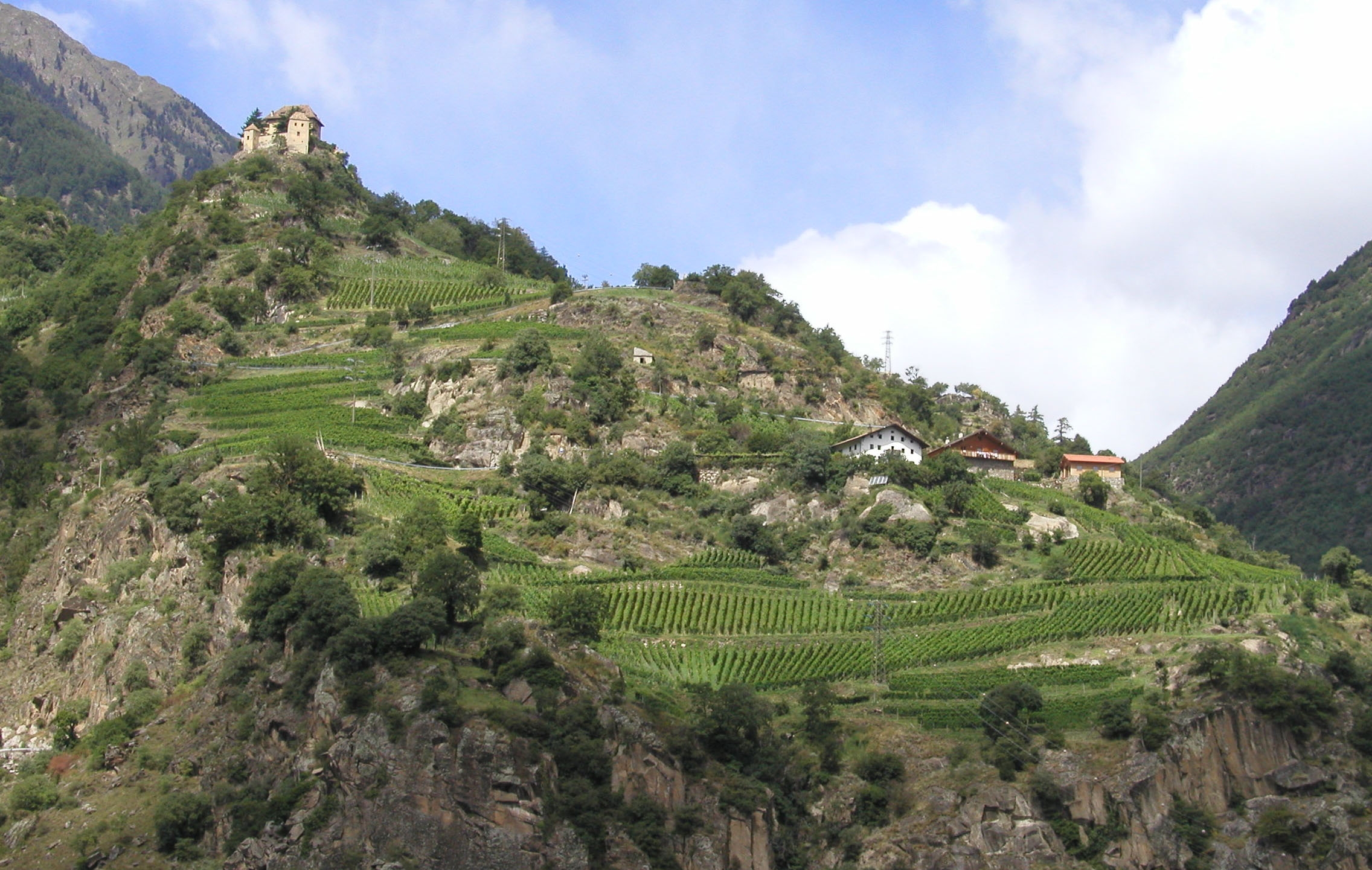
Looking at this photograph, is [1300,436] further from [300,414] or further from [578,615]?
[578,615]

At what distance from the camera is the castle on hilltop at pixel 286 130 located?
126m

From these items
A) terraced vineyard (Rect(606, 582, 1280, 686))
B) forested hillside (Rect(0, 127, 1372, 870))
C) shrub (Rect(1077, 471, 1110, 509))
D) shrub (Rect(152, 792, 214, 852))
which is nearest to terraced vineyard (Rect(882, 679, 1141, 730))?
forested hillside (Rect(0, 127, 1372, 870))

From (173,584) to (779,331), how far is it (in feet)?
148

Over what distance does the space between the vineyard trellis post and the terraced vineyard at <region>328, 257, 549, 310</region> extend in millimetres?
40896

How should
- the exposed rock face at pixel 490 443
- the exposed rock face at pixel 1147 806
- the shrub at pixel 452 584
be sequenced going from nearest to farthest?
the exposed rock face at pixel 1147 806, the shrub at pixel 452 584, the exposed rock face at pixel 490 443

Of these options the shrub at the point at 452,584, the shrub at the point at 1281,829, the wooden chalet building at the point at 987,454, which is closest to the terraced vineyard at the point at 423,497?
the shrub at the point at 452,584

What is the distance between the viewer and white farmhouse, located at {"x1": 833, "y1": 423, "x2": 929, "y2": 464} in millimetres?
79250

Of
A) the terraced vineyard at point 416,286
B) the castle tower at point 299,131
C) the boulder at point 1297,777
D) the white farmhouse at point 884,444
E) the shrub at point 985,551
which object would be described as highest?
the castle tower at point 299,131

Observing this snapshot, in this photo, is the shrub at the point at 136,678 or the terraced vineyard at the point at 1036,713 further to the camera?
the shrub at the point at 136,678

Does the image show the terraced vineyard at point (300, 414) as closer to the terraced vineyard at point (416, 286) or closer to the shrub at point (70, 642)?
the shrub at point (70, 642)

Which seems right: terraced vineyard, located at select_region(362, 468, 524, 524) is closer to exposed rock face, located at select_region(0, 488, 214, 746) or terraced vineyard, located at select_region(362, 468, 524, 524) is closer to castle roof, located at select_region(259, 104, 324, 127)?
exposed rock face, located at select_region(0, 488, 214, 746)

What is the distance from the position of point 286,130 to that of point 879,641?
83.3m

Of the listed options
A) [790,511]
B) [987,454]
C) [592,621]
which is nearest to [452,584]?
[592,621]

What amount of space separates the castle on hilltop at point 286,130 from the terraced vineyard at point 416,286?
22.0 metres
